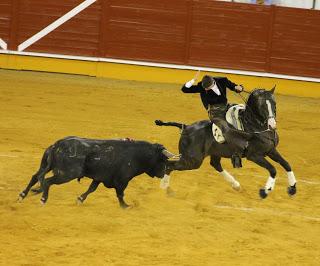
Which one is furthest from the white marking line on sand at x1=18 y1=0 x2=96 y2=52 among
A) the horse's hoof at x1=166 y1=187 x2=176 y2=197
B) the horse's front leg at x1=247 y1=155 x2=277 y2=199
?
the horse's front leg at x1=247 y1=155 x2=277 y2=199

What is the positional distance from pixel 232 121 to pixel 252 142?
1.25 ft

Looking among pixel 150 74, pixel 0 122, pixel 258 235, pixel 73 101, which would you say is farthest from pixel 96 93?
pixel 258 235

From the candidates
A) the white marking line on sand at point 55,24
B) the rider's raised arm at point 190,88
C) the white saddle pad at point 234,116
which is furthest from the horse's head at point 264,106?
the white marking line on sand at point 55,24

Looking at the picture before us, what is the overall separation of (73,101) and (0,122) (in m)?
2.72

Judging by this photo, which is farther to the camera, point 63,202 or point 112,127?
point 112,127

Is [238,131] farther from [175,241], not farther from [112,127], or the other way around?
[112,127]

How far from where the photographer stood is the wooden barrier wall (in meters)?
19.8

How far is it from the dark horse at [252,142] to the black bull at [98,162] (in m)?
0.51

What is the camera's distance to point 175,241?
347 inches

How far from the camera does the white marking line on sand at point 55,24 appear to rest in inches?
779

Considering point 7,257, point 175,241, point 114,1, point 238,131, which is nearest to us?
point 7,257

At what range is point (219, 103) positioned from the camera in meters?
9.98

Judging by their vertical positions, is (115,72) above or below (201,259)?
above

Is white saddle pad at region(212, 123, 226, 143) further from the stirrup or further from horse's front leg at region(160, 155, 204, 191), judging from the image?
horse's front leg at region(160, 155, 204, 191)
